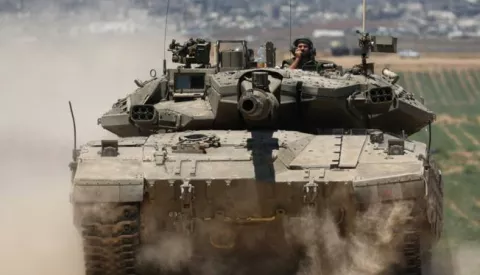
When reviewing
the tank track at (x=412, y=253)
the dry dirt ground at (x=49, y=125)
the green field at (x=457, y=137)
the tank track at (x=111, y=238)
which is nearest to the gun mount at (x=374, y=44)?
the dry dirt ground at (x=49, y=125)

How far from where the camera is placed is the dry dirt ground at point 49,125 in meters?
24.0

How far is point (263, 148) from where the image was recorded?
1914 cm

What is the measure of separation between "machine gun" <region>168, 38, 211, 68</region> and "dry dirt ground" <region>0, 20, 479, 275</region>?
3.50 metres

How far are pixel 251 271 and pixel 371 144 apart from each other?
95.8 inches

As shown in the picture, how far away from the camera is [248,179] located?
59.8 feet

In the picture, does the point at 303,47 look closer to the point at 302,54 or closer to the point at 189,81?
the point at 302,54

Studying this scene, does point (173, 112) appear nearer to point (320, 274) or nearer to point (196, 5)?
point (320, 274)

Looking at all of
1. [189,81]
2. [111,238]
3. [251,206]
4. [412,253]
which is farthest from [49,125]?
[412,253]

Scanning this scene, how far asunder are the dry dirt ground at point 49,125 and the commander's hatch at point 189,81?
310 cm

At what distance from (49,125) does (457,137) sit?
1159cm

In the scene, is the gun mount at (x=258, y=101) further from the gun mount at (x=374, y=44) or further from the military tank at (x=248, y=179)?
the gun mount at (x=374, y=44)

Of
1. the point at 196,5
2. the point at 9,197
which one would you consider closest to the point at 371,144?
the point at 9,197

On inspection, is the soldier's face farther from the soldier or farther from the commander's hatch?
the commander's hatch

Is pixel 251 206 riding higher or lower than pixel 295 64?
lower
